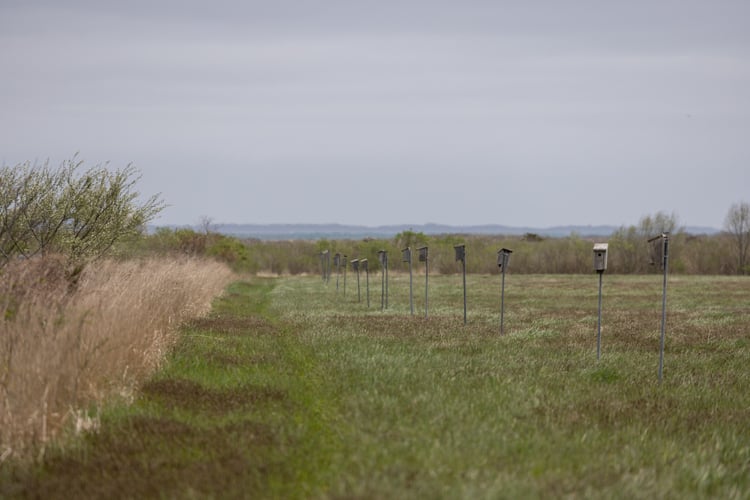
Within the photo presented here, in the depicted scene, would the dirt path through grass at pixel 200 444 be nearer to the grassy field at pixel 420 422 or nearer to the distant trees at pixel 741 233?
the grassy field at pixel 420 422

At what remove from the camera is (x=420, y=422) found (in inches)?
366

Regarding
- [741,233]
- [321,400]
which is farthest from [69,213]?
[741,233]

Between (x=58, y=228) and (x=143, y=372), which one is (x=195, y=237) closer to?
(x=58, y=228)

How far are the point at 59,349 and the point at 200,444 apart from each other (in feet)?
6.48

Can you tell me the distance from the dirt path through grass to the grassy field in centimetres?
2

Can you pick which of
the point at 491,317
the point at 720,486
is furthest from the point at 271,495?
the point at 491,317

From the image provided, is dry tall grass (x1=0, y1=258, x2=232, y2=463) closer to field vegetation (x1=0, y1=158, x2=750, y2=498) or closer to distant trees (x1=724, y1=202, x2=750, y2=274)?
field vegetation (x1=0, y1=158, x2=750, y2=498)

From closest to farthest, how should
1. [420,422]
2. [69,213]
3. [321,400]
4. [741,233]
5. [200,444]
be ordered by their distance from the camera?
[200,444], [420,422], [321,400], [69,213], [741,233]

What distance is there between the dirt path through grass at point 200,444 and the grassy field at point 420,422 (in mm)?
24

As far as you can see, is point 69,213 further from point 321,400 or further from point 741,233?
point 741,233

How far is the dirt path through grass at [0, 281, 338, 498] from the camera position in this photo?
7355 mm


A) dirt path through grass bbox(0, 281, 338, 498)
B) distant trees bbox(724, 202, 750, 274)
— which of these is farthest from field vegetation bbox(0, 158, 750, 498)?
distant trees bbox(724, 202, 750, 274)

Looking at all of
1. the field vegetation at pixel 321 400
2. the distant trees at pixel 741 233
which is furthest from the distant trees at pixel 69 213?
the distant trees at pixel 741 233

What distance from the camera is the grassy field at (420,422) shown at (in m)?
7.41
